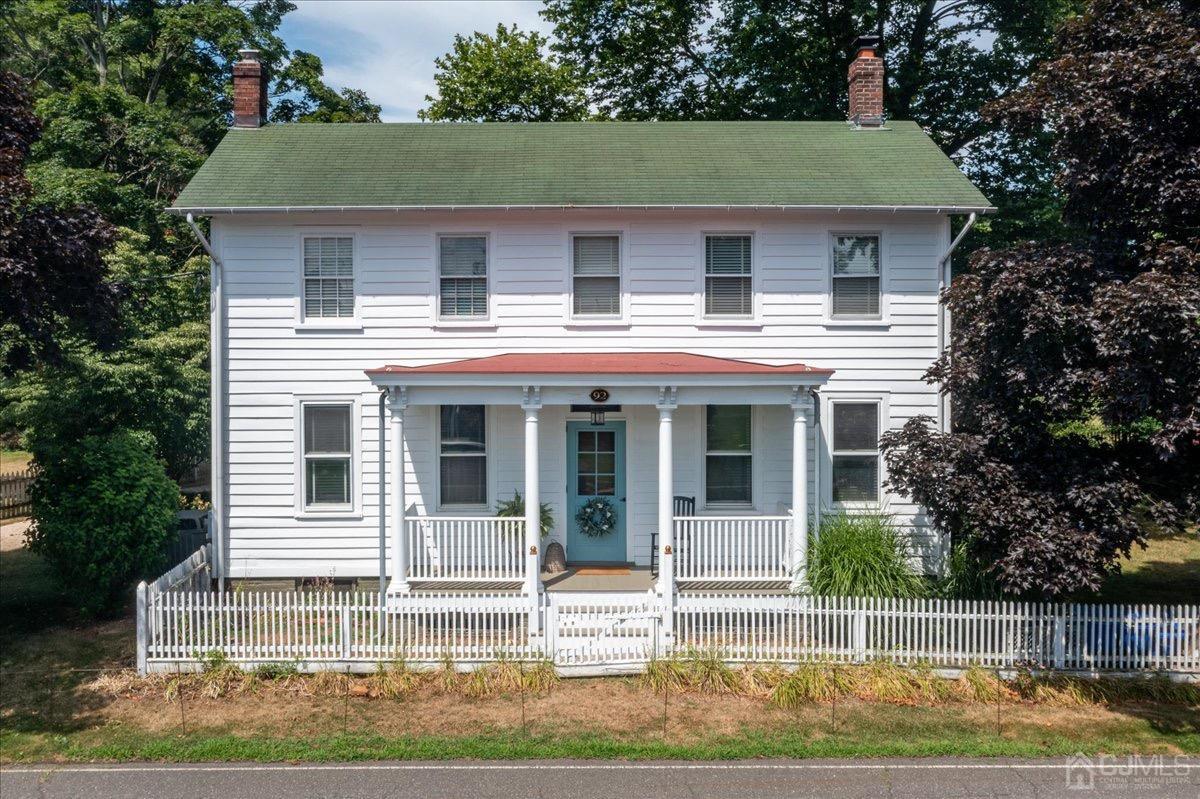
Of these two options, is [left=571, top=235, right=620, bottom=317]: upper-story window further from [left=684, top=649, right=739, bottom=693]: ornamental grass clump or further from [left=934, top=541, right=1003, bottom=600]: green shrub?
[left=934, top=541, right=1003, bottom=600]: green shrub

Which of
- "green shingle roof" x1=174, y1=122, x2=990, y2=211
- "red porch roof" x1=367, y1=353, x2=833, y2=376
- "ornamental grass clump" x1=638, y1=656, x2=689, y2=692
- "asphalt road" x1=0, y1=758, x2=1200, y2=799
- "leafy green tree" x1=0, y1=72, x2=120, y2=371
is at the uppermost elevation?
"green shingle roof" x1=174, y1=122, x2=990, y2=211

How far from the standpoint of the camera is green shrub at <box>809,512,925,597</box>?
1124 centimetres

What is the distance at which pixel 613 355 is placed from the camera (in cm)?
1309

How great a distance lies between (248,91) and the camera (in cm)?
1616

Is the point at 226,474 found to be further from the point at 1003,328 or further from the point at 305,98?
the point at 305,98

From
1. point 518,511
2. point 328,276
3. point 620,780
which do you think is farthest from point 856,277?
point 620,780

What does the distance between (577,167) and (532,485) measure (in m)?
6.34

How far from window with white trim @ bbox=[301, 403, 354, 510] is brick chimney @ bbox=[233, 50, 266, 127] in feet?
22.5

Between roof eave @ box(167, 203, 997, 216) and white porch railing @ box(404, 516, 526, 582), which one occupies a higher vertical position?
roof eave @ box(167, 203, 997, 216)

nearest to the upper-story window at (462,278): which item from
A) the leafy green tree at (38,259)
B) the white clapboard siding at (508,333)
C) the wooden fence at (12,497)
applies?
the white clapboard siding at (508,333)

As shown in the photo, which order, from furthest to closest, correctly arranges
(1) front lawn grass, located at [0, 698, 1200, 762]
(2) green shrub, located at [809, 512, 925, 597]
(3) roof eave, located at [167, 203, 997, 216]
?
(3) roof eave, located at [167, 203, 997, 216]
(2) green shrub, located at [809, 512, 925, 597]
(1) front lawn grass, located at [0, 698, 1200, 762]

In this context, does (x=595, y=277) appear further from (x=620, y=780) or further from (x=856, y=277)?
(x=620, y=780)

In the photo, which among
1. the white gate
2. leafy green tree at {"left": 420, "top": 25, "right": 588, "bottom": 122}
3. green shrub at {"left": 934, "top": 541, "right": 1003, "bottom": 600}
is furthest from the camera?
leafy green tree at {"left": 420, "top": 25, "right": 588, "bottom": 122}

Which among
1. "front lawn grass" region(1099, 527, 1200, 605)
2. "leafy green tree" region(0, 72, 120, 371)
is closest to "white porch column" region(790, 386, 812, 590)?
"front lawn grass" region(1099, 527, 1200, 605)
